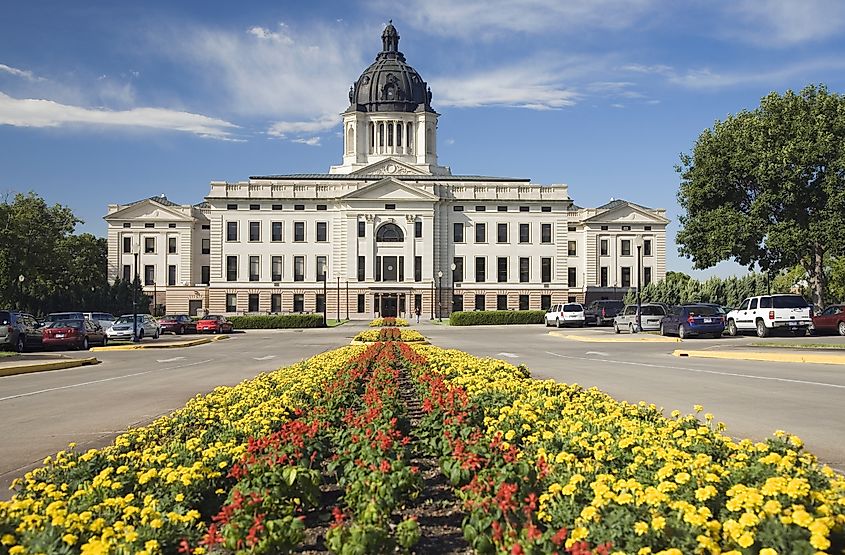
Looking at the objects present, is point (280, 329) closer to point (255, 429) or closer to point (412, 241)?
point (412, 241)

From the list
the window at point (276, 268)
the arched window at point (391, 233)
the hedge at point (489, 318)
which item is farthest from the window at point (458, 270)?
the hedge at point (489, 318)

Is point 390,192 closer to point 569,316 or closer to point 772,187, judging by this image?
point 569,316

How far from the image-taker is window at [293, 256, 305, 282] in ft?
305

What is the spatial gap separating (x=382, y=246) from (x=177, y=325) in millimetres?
40225

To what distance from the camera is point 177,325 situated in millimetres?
53969

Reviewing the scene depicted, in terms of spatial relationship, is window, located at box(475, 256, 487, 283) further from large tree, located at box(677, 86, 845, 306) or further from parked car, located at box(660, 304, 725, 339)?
parked car, located at box(660, 304, 725, 339)

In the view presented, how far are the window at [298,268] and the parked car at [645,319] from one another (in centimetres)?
5233

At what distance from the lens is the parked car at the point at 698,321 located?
37875mm

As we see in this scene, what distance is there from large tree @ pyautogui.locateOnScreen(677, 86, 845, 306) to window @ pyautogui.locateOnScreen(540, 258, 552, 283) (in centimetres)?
4970

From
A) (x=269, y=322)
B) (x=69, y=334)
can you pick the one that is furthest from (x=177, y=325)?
(x=69, y=334)

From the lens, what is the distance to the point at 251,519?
4.67 metres

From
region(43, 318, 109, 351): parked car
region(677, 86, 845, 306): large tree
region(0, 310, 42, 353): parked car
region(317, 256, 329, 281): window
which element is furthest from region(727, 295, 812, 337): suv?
region(317, 256, 329, 281): window

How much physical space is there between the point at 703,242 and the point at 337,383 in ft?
119

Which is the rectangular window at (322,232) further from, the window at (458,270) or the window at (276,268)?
the window at (458,270)
